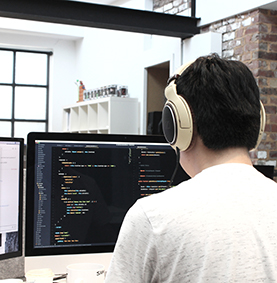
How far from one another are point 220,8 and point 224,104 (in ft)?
11.5

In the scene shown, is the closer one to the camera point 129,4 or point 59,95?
point 129,4

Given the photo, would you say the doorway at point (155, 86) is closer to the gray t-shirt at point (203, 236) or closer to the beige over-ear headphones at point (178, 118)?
the beige over-ear headphones at point (178, 118)

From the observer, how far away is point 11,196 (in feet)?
3.75

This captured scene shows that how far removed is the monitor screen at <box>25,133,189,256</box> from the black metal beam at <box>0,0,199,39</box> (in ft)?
8.45

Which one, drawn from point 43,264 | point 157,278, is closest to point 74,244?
point 43,264

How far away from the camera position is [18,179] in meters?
1.16

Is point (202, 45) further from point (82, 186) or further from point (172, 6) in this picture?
point (82, 186)

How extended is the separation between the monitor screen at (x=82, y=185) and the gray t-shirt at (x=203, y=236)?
60 centimetres

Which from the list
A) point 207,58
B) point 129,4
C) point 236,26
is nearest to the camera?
point 207,58

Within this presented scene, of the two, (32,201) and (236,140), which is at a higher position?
(236,140)

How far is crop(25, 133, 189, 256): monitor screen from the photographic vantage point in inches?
44.3

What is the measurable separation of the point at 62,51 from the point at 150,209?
719 centimetres

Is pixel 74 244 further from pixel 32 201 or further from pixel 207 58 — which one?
pixel 207 58

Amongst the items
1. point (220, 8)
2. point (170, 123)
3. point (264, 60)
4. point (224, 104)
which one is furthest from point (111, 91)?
point (224, 104)
